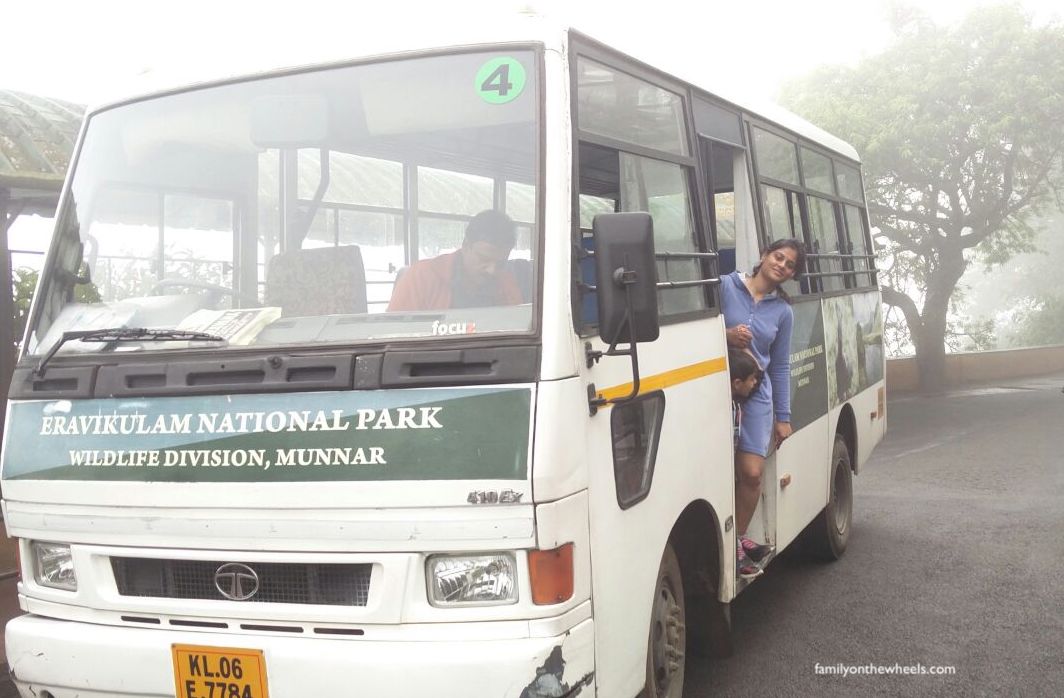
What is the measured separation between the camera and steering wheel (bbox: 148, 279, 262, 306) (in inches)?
147

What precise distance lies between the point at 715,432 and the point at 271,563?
6.64ft

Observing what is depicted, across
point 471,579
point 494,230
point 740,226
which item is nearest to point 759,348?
point 740,226

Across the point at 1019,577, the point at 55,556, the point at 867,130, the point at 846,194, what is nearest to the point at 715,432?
the point at 55,556

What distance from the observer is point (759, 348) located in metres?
5.48

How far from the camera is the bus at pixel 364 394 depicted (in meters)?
3.19

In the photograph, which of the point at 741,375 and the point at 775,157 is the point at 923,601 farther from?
the point at 775,157

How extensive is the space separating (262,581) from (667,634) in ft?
5.32

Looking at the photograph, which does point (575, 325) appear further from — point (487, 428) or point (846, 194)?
point (846, 194)

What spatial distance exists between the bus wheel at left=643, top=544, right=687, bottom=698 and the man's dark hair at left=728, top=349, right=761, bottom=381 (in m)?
1.17

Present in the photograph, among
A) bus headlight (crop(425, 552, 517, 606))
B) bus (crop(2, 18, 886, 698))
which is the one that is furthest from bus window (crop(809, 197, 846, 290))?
bus headlight (crop(425, 552, 517, 606))

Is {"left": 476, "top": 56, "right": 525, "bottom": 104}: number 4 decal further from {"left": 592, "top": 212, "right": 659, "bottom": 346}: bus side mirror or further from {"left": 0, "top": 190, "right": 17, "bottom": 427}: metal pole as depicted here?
{"left": 0, "top": 190, "right": 17, "bottom": 427}: metal pole

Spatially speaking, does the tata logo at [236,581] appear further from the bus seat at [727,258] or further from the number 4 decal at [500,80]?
the bus seat at [727,258]

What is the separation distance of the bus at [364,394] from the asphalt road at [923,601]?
50.4 inches

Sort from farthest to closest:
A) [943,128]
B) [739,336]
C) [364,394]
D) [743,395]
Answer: [943,128] → [743,395] → [739,336] → [364,394]
